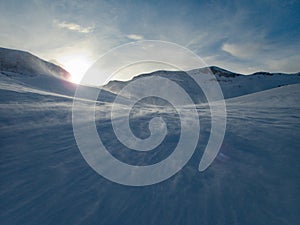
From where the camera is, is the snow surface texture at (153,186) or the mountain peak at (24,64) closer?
the snow surface texture at (153,186)

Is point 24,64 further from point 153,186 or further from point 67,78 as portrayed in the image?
point 153,186

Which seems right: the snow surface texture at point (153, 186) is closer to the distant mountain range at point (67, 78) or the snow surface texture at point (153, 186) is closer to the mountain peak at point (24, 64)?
the distant mountain range at point (67, 78)

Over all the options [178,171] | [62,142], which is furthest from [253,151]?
[62,142]

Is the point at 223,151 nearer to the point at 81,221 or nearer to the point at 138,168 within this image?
the point at 138,168

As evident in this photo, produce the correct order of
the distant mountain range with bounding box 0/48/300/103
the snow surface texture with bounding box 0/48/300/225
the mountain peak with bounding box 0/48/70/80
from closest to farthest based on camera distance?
the snow surface texture with bounding box 0/48/300/225, the distant mountain range with bounding box 0/48/300/103, the mountain peak with bounding box 0/48/70/80

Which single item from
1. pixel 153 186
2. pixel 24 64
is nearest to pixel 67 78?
pixel 24 64

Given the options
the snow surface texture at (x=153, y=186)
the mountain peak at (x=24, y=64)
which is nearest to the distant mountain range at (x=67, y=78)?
the mountain peak at (x=24, y=64)

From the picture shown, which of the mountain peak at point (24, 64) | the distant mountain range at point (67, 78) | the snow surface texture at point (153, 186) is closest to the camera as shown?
the snow surface texture at point (153, 186)

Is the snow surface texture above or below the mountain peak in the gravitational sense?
below

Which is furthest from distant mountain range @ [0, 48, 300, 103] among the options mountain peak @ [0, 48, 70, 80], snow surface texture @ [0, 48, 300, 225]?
snow surface texture @ [0, 48, 300, 225]

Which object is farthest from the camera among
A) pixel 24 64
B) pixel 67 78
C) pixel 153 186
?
pixel 67 78

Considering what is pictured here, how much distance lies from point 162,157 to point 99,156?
135 cm

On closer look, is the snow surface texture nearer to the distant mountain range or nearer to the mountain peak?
the distant mountain range

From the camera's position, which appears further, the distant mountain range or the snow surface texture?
the distant mountain range
